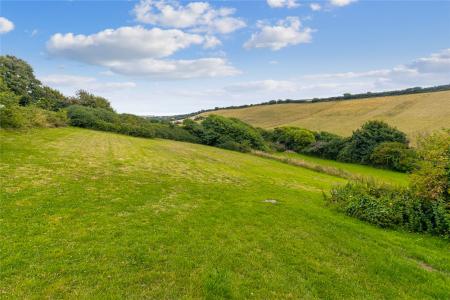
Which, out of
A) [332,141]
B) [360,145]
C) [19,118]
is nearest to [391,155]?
[360,145]

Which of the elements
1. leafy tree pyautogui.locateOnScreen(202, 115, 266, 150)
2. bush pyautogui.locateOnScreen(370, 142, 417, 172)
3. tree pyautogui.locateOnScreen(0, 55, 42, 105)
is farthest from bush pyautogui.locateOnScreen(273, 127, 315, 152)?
tree pyautogui.locateOnScreen(0, 55, 42, 105)

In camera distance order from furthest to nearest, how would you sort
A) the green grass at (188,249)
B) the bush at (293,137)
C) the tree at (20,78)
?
the bush at (293,137) < the tree at (20,78) < the green grass at (188,249)

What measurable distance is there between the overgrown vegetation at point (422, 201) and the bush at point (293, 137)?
5167cm

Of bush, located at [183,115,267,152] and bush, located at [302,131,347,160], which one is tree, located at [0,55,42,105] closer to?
bush, located at [183,115,267,152]

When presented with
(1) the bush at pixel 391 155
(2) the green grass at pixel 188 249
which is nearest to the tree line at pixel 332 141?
(1) the bush at pixel 391 155

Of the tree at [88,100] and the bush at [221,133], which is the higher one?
the tree at [88,100]

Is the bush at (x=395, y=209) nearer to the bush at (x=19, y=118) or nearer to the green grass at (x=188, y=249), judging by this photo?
the green grass at (x=188, y=249)

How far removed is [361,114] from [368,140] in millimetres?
22444

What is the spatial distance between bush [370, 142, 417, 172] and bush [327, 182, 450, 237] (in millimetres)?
37152

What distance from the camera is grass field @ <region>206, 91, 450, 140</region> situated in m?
57.8

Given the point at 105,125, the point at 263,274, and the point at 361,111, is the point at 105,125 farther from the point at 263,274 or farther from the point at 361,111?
the point at 361,111

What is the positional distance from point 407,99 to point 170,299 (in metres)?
85.8

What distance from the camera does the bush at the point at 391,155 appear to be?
147 ft

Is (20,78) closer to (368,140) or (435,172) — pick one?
(435,172)
